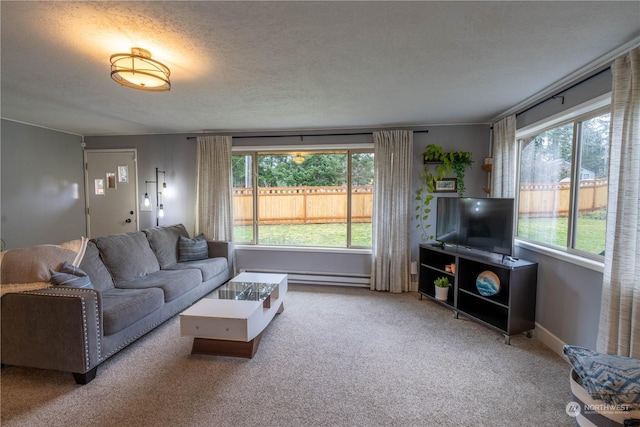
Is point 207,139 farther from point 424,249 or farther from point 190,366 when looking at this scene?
point 424,249

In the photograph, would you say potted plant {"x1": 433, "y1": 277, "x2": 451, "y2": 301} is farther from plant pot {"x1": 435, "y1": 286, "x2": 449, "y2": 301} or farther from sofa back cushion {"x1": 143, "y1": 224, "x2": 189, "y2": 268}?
sofa back cushion {"x1": 143, "y1": 224, "x2": 189, "y2": 268}

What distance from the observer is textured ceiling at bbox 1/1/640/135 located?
5.10ft

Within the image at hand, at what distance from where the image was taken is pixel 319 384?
2082 millimetres

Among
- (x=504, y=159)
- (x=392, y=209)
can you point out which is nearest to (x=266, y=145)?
(x=392, y=209)

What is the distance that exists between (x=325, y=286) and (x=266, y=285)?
4.50 feet

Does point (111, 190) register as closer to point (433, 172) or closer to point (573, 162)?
point (433, 172)

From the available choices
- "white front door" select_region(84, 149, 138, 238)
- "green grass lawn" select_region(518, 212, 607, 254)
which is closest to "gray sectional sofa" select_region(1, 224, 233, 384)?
"white front door" select_region(84, 149, 138, 238)

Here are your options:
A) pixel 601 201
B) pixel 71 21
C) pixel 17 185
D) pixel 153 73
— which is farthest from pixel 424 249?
pixel 17 185

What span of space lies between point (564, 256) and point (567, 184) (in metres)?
0.67

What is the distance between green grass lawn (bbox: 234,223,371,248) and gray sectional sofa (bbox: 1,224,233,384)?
998mm

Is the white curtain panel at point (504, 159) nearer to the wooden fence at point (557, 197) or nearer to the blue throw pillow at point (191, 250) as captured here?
the wooden fence at point (557, 197)

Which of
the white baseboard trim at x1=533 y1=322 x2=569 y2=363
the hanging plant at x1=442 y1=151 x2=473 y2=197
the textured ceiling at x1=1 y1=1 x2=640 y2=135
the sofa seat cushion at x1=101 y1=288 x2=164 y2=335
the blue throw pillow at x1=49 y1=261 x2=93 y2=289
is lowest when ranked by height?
the white baseboard trim at x1=533 y1=322 x2=569 y2=363

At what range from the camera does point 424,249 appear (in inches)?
149

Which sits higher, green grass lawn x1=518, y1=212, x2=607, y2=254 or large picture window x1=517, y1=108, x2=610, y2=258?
large picture window x1=517, y1=108, x2=610, y2=258
